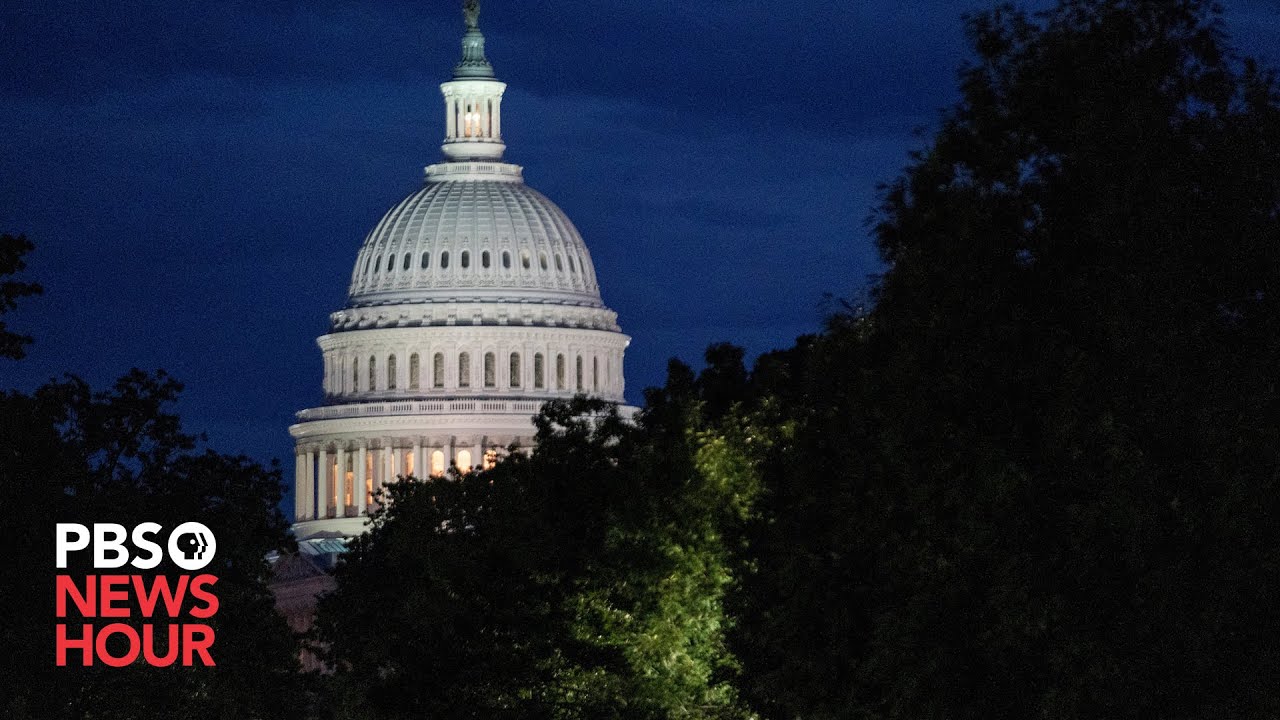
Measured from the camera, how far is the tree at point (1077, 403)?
2028 inches

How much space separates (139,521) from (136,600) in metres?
1.84

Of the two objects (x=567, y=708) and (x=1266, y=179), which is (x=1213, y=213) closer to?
(x=1266, y=179)

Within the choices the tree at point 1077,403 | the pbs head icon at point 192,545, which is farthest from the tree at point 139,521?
the tree at point 1077,403

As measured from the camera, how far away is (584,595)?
2940 inches

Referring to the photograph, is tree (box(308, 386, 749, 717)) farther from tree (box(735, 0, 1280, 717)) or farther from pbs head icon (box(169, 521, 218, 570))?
tree (box(735, 0, 1280, 717))

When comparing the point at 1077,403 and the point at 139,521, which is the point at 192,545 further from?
the point at 1077,403

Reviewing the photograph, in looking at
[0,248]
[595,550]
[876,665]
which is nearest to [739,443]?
[595,550]

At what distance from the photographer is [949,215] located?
55156 millimetres

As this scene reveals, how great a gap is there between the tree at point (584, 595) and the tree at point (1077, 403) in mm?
15248

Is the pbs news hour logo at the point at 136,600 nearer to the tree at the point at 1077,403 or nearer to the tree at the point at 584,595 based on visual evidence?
the tree at the point at 584,595

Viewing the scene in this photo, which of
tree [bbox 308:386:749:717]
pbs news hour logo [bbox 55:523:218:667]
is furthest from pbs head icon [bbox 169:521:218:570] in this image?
tree [bbox 308:386:749:717]

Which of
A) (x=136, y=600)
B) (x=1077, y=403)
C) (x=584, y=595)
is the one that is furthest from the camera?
(x=136, y=600)

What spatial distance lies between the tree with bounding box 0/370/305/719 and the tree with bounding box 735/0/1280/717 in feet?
83.9

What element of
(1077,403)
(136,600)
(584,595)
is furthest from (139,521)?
(1077,403)
